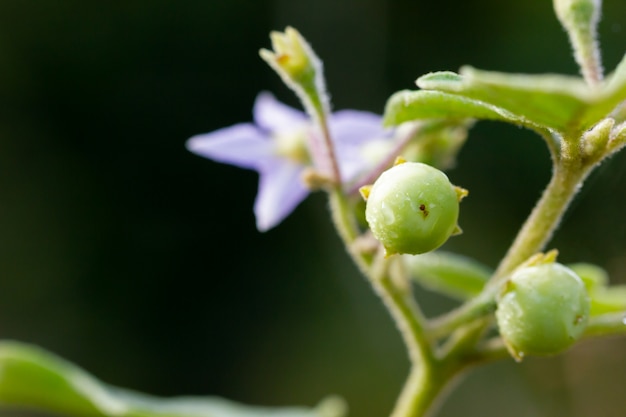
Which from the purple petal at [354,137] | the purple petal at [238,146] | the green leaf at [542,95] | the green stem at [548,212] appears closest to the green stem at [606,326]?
the green stem at [548,212]

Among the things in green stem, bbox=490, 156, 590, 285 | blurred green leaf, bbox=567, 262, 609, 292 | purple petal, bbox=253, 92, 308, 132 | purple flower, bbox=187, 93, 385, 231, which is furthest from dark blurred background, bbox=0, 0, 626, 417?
green stem, bbox=490, 156, 590, 285

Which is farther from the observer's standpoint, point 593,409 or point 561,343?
point 593,409

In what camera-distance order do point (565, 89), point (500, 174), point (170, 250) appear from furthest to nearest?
point (170, 250)
point (500, 174)
point (565, 89)

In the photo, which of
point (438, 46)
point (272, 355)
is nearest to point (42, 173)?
point (272, 355)

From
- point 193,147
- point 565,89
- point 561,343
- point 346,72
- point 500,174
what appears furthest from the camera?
point 346,72

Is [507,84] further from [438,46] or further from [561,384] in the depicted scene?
[438,46]

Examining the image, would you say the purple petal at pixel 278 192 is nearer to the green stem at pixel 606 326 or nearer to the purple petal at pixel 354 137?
the purple petal at pixel 354 137

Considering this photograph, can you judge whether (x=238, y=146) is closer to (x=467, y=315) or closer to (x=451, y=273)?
(x=451, y=273)
